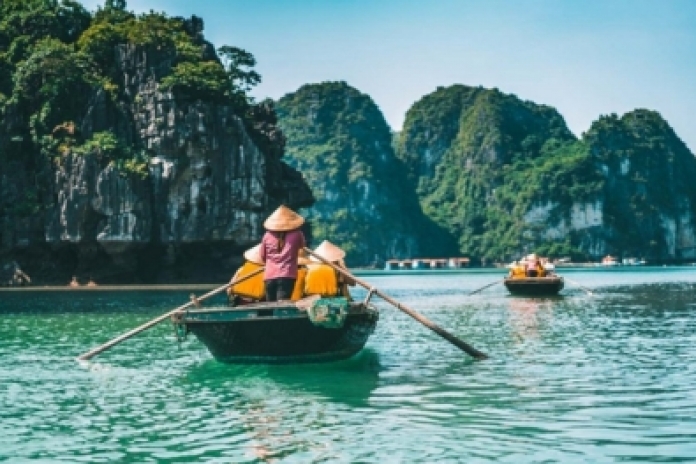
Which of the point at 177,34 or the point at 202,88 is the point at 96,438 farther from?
the point at 177,34

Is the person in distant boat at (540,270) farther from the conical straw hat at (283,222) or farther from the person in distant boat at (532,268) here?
the conical straw hat at (283,222)

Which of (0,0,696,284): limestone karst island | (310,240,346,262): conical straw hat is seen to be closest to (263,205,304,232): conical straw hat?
(310,240,346,262): conical straw hat

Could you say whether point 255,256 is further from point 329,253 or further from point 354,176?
point 354,176

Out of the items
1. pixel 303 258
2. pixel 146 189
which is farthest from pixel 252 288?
pixel 146 189

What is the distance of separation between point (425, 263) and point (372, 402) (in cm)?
11996

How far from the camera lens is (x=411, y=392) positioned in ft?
33.9

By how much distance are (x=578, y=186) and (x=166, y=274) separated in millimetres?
85053

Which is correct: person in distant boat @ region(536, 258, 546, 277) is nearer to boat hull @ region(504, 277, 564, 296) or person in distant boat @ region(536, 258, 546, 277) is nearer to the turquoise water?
boat hull @ region(504, 277, 564, 296)

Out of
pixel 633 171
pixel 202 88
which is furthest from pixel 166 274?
pixel 633 171

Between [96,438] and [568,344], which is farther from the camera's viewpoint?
[568,344]

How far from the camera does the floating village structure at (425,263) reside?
414 ft

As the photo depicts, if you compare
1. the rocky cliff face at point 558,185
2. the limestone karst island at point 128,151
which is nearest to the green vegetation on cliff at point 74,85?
the limestone karst island at point 128,151

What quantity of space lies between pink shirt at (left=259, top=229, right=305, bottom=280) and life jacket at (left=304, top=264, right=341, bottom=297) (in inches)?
13.1

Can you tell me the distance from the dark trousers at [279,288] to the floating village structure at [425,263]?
110m
